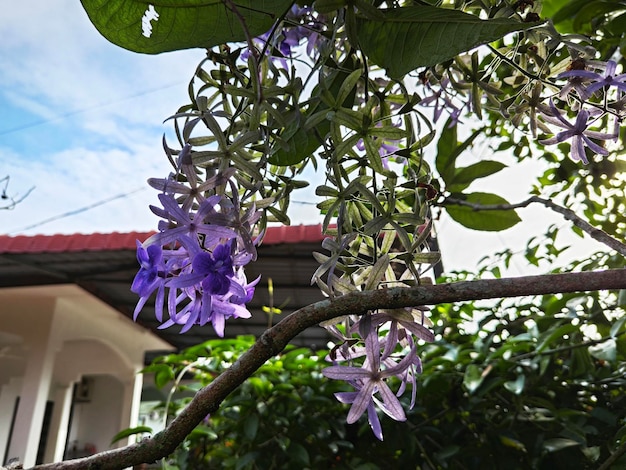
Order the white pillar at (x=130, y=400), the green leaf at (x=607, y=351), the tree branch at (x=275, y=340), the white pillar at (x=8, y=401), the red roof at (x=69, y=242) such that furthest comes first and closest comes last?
1. the white pillar at (x=130, y=400)
2. the white pillar at (x=8, y=401)
3. the red roof at (x=69, y=242)
4. the green leaf at (x=607, y=351)
5. the tree branch at (x=275, y=340)

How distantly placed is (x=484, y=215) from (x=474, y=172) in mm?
52

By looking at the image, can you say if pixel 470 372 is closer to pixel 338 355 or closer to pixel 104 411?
pixel 338 355

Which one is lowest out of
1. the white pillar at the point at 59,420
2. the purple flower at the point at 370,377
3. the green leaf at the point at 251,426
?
the purple flower at the point at 370,377

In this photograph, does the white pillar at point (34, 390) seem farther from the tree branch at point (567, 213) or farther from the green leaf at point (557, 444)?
the tree branch at point (567, 213)

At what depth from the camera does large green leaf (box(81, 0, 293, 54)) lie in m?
0.35

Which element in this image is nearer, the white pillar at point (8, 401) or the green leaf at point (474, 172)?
the green leaf at point (474, 172)

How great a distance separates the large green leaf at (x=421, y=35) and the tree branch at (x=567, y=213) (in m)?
0.17

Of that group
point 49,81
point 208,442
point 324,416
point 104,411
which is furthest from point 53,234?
point 104,411

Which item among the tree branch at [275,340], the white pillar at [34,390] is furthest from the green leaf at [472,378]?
the white pillar at [34,390]

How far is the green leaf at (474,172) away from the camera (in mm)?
620

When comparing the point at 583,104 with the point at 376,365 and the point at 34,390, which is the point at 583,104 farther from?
the point at 34,390

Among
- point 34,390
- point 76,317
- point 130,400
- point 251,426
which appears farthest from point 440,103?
point 130,400

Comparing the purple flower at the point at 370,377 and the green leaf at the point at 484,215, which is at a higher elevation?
the green leaf at the point at 484,215

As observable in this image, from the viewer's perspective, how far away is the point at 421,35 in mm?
343
